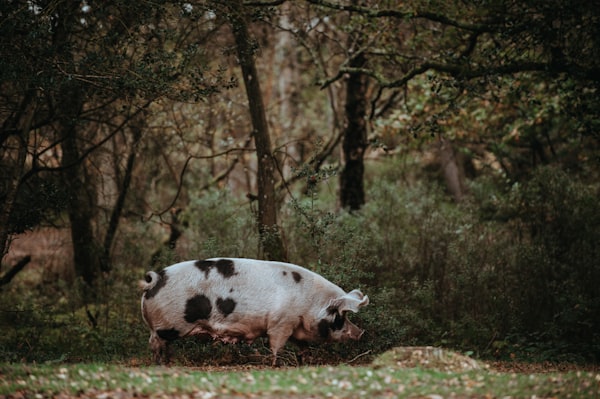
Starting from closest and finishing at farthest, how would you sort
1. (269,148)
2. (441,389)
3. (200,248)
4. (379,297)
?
1. (441,389)
2. (379,297)
3. (269,148)
4. (200,248)

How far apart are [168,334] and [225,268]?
1283mm

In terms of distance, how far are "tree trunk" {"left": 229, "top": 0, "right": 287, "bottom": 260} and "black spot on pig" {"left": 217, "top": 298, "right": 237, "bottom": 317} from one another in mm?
2753

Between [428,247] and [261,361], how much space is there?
619 cm

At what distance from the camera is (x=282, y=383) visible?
26.0ft

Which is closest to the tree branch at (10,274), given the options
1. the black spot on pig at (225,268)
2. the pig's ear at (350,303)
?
the black spot on pig at (225,268)

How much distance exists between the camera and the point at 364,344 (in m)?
12.1

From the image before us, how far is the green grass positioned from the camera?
752cm

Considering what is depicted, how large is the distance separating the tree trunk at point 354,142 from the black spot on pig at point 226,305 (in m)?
9.44

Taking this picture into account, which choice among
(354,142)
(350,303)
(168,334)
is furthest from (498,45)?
(168,334)

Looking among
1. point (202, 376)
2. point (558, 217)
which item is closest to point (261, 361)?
point (202, 376)

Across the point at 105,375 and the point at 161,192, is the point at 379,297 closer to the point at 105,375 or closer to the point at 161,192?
the point at 105,375

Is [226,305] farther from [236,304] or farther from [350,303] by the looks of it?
[350,303]

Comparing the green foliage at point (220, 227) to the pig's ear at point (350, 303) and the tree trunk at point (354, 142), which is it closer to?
the tree trunk at point (354, 142)

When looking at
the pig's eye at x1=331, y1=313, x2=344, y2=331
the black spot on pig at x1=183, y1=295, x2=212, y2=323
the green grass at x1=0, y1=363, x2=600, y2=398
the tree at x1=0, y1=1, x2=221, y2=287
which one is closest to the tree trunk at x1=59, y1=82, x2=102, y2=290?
the tree at x1=0, y1=1, x2=221, y2=287
